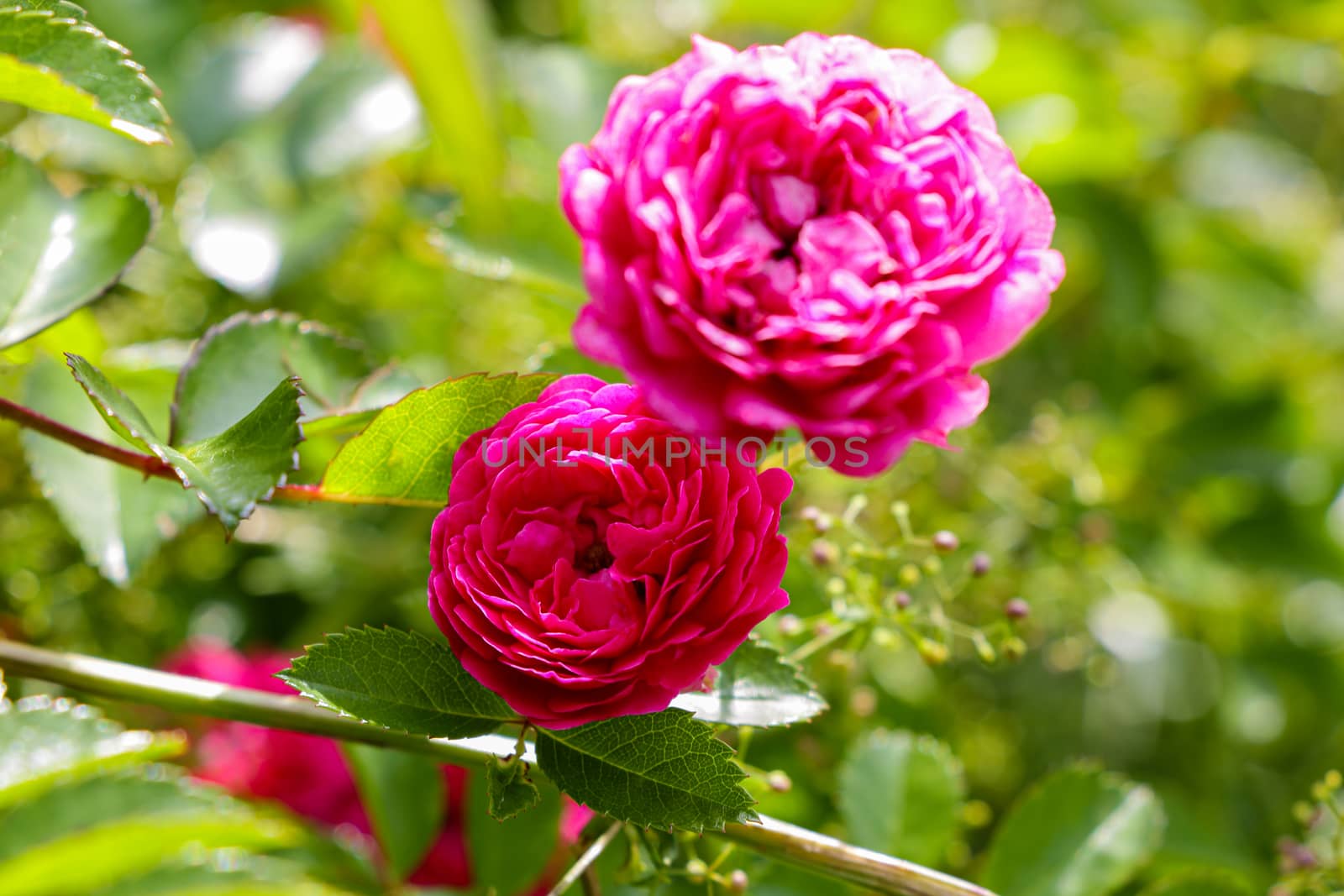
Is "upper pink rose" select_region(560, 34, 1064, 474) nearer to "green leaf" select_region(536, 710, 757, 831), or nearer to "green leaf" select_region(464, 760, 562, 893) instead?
"green leaf" select_region(536, 710, 757, 831)

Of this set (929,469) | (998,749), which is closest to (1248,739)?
(998,749)

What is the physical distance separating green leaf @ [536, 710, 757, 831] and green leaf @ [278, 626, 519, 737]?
35mm

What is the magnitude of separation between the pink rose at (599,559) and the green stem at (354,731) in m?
0.10

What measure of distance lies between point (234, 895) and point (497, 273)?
0.39 metres

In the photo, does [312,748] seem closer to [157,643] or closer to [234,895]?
[157,643]

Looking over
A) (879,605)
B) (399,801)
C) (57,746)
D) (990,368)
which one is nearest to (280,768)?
(399,801)

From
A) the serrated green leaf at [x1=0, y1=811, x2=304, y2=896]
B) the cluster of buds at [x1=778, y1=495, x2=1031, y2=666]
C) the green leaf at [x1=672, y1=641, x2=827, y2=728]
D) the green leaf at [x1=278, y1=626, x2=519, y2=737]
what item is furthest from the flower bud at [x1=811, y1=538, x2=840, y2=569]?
the serrated green leaf at [x1=0, y1=811, x2=304, y2=896]

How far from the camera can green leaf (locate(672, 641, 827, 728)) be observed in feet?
1.70

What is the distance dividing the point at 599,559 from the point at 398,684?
4.3 inches

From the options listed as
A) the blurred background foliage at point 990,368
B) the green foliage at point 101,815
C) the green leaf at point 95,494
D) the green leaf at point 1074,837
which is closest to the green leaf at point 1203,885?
the green leaf at point 1074,837

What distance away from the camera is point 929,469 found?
3.33ft

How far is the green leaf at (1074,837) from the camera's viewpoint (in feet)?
2.33

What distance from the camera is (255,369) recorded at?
624 millimetres

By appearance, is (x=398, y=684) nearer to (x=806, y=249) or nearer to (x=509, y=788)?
(x=509, y=788)
